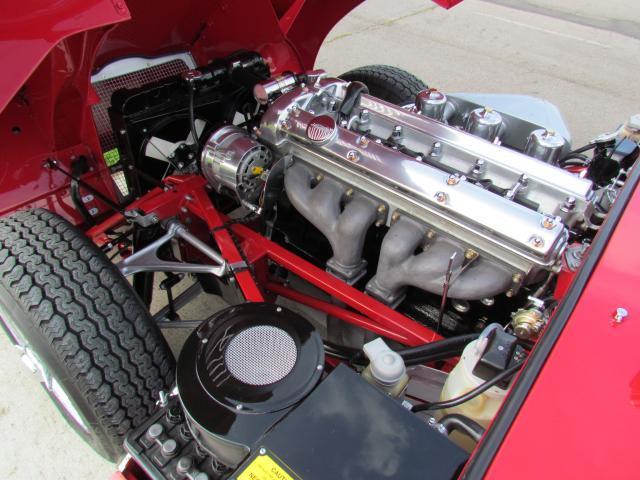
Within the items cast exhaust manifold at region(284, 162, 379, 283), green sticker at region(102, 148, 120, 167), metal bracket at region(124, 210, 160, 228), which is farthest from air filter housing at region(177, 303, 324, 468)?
green sticker at region(102, 148, 120, 167)

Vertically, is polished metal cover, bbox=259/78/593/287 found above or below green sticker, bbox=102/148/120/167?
above

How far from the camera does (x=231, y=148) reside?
67.1 inches

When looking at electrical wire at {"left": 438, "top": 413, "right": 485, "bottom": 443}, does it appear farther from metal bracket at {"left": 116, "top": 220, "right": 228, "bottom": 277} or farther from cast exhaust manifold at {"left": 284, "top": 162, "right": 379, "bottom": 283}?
metal bracket at {"left": 116, "top": 220, "right": 228, "bottom": 277}

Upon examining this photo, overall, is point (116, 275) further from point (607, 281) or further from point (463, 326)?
point (607, 281)

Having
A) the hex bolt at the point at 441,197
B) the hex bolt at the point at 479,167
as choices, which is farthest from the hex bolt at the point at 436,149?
the hex bolt at the point at 441,197

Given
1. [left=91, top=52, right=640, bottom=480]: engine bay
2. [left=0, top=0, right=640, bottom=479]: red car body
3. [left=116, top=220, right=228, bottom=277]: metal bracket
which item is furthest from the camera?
[left=116, top=220, right=228, bottom=277]: metal bracket

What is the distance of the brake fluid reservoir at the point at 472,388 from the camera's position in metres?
1.03

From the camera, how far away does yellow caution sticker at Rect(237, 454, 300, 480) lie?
32.4 inches

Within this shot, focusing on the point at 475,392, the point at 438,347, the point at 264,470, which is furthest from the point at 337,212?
the point at 264,470

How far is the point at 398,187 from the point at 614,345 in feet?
2.35

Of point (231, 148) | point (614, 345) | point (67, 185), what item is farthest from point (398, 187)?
point (67, 185)

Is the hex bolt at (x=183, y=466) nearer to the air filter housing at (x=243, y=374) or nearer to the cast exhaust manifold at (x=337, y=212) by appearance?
the air filter housing at (x=243, y=374)

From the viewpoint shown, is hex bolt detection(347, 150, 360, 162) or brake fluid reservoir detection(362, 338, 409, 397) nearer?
brake fluid reservoir detection(362, 338, 409, 397)

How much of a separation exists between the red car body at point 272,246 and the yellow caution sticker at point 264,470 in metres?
0.30
